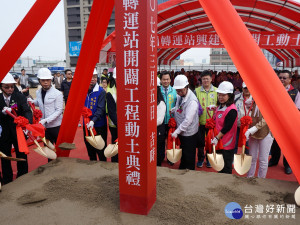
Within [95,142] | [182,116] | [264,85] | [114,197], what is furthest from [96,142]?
[264,85]

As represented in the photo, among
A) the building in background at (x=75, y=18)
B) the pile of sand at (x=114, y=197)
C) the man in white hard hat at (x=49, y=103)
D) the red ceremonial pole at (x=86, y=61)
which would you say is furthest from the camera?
the building in background at (x=75, y=18)

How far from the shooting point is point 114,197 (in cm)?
215

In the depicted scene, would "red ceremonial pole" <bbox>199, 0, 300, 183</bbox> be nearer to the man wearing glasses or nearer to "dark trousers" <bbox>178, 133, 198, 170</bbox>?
"dark trousers" <bbox>178, 133, 198, 170</bbox>

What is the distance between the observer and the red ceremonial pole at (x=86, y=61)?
8.59 feet

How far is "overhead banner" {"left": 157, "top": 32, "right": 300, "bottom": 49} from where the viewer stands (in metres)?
5.57

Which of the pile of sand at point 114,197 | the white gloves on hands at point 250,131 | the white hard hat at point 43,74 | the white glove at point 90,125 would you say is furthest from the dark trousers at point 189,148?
the white hard hat at point 43,74

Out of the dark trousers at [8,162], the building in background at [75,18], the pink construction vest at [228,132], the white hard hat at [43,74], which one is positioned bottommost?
the dark trousers at [8,162]

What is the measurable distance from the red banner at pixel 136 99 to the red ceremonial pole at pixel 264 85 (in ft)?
1.75

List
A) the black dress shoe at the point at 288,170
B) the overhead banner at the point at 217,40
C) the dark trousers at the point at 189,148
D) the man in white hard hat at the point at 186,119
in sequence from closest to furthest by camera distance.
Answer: the man in white hard hat at the point at 186,119 < the dark trousers at the point at 189,148 < the black dress shoe at the point at 288,170 < the overhead banner at the point at 217,40

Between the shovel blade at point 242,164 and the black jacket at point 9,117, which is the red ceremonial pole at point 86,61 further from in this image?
the shovel blade at point 242,164

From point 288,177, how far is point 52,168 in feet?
11.0

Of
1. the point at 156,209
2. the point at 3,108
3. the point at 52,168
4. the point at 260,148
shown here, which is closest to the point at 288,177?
the point at 260,148

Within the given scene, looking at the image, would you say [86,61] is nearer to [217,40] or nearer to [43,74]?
[43,74]

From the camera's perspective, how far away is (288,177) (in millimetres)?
3570
